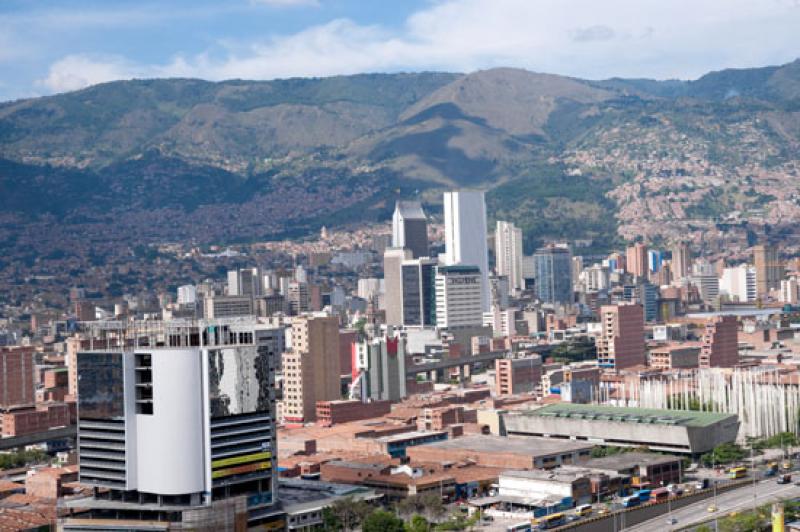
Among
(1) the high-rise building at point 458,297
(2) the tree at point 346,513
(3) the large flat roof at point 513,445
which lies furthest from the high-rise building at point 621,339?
(2) the tree at point 346,513

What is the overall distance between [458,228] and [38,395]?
6827 centimetres

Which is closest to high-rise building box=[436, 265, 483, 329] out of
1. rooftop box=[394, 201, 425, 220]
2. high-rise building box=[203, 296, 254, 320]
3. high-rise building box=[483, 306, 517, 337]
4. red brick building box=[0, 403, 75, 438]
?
high-rise building box=[483, 306, 517, 337]

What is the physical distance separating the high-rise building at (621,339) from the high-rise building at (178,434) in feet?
171

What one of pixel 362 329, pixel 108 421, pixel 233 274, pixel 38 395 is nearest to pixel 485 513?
pixel 108 421

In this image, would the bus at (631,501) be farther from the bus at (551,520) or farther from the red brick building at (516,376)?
the red brick building at (516,376)

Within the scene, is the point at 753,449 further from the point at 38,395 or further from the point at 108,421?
the point at 38,395

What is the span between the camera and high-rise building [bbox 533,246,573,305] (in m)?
152

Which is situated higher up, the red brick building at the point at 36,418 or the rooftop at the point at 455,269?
the rooftop at the point at 455,269

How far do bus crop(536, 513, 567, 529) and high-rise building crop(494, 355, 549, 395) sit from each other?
37345 millimetres

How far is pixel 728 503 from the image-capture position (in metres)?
47.1

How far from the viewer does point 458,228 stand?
144750 mm

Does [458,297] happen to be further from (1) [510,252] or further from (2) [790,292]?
(1) [510,252]

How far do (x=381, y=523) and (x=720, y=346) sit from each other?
4962 cm

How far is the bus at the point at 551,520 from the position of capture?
4453 cm
